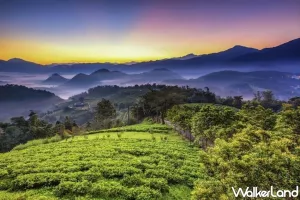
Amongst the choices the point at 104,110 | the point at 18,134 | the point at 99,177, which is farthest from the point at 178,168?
the point at 104,110

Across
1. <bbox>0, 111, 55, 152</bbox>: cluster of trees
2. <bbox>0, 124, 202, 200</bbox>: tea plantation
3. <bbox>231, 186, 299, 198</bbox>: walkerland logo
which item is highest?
<bbox>231, 186, 299, 198</bbox>: walkerland logo

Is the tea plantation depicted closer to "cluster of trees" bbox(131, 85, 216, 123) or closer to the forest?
the forest

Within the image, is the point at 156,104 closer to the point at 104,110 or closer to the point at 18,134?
the point at 104,110

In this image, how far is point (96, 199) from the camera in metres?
16.2

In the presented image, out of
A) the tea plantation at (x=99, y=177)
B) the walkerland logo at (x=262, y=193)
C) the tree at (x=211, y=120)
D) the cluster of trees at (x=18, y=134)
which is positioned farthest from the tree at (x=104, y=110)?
the walkerland logo at (x=262, y=193)

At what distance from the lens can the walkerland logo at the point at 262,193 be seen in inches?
405

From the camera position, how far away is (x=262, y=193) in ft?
35.1

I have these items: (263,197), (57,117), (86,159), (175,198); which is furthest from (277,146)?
(57,117)

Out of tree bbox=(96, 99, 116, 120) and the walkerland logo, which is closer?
the walkerland logo

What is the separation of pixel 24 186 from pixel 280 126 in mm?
23705

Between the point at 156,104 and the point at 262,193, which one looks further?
the point at 156,104

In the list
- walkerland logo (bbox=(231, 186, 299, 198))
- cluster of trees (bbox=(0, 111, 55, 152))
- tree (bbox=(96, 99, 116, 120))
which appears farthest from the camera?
tree (bbox=(96, 99, 116, 120))

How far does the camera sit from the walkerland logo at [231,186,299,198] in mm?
10289

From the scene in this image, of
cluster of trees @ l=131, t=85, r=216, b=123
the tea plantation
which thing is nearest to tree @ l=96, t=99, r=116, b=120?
cluster of trees @ l=131, t=85, r=216, b=123
